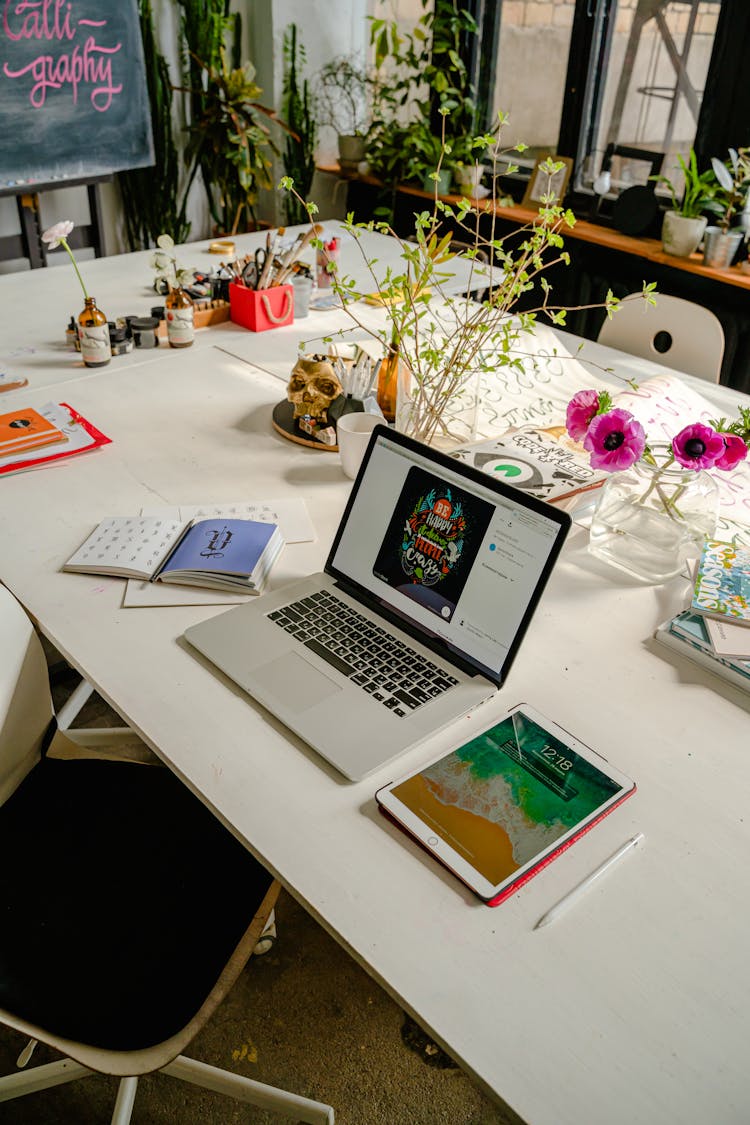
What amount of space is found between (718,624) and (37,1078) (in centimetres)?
131

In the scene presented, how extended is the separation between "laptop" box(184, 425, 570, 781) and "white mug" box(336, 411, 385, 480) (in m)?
0.34

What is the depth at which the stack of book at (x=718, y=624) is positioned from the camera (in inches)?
49.9

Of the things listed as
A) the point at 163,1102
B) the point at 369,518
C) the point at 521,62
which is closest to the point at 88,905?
the point at 163,1102

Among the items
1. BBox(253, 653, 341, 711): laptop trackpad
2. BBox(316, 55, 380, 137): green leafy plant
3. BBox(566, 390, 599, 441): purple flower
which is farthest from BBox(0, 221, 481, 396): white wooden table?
BBox(316, 55, 380, 137): green leafy plant

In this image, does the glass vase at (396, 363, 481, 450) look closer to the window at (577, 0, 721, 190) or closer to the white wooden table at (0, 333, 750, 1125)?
the white wooden table at (0, 333, 750, 1125)

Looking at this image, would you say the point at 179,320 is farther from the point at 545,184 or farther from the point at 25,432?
the point at 545,184

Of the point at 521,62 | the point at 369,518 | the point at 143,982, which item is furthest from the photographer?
the point at 521,62

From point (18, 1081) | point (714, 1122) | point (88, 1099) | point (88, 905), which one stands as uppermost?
point (714, 1122)

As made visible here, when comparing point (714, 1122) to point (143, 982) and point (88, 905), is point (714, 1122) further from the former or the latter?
point (88, 905)

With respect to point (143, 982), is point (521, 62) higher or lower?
higher

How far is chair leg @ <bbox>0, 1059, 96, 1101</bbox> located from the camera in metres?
1.38

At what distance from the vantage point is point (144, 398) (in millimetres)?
2023

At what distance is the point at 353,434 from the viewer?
1.65 meters

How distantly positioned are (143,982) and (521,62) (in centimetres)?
426
